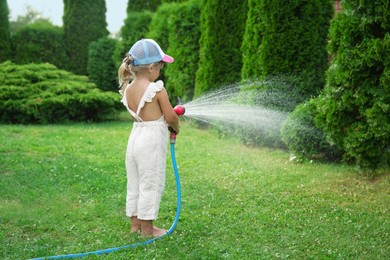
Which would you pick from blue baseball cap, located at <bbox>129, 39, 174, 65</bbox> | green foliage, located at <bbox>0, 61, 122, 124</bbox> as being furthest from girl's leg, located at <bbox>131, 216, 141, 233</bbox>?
green foliage, located at <bbox>0, 61, 122, 124</bbox>

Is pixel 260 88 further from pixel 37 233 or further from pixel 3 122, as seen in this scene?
pixel 3 122

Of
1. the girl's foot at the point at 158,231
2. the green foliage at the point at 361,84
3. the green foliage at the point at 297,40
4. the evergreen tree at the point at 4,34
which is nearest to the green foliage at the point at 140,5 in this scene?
the evergreen tree at the point at 4,34

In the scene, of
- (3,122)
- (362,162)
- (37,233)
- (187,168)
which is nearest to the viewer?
(37,233)

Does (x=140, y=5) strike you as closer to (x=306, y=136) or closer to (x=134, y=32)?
(x=134, y=32)

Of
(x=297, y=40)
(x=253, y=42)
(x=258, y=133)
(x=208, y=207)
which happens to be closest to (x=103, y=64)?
(x=253, y=42)

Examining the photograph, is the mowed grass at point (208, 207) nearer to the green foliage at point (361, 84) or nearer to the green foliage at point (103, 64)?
the green foliage at point (361, 84)

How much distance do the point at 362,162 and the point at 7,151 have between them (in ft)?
17.8

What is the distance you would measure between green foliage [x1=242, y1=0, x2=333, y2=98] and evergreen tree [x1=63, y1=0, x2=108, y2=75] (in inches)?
388

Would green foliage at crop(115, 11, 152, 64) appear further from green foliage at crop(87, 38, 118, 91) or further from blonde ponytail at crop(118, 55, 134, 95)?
blonde ponytail at crop(118, 55, 134, 95)

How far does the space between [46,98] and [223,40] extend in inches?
170

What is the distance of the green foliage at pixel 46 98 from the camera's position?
1252cm

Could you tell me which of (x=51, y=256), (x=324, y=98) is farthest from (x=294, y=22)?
(x=51, y=256)

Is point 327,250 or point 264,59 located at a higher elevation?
point 264,59

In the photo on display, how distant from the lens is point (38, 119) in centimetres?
1278
